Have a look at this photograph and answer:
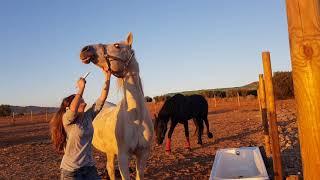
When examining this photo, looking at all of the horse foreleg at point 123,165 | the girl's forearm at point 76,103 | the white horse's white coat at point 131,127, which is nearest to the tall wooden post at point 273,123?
the white horse's white coat at point 131,127

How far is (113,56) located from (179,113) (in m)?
6.81

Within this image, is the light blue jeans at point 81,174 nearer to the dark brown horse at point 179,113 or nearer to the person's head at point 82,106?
the person's head at point 82,106

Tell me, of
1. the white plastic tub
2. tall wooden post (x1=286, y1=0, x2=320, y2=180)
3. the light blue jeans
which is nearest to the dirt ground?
the white plastic tub

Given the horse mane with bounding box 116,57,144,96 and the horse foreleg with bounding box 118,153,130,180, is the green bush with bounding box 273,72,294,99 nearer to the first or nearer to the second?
the horse mane with bounding box 116,57,144,96

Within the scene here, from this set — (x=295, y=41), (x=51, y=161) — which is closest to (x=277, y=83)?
(x=51, y=161)

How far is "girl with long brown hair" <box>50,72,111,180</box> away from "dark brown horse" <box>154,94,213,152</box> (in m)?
6.46

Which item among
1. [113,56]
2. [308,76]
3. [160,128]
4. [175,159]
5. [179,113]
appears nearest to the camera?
[308,76]

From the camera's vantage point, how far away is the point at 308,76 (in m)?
2.01

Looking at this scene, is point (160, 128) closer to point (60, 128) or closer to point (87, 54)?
point (87, 54)

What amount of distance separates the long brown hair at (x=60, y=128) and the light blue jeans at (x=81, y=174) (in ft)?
0.93

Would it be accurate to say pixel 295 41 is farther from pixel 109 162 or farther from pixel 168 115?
pixel 168 115

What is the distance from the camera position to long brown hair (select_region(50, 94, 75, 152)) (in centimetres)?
429

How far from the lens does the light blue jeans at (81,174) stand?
4148mm

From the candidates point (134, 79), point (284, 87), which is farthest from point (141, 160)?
point (284, 87)
